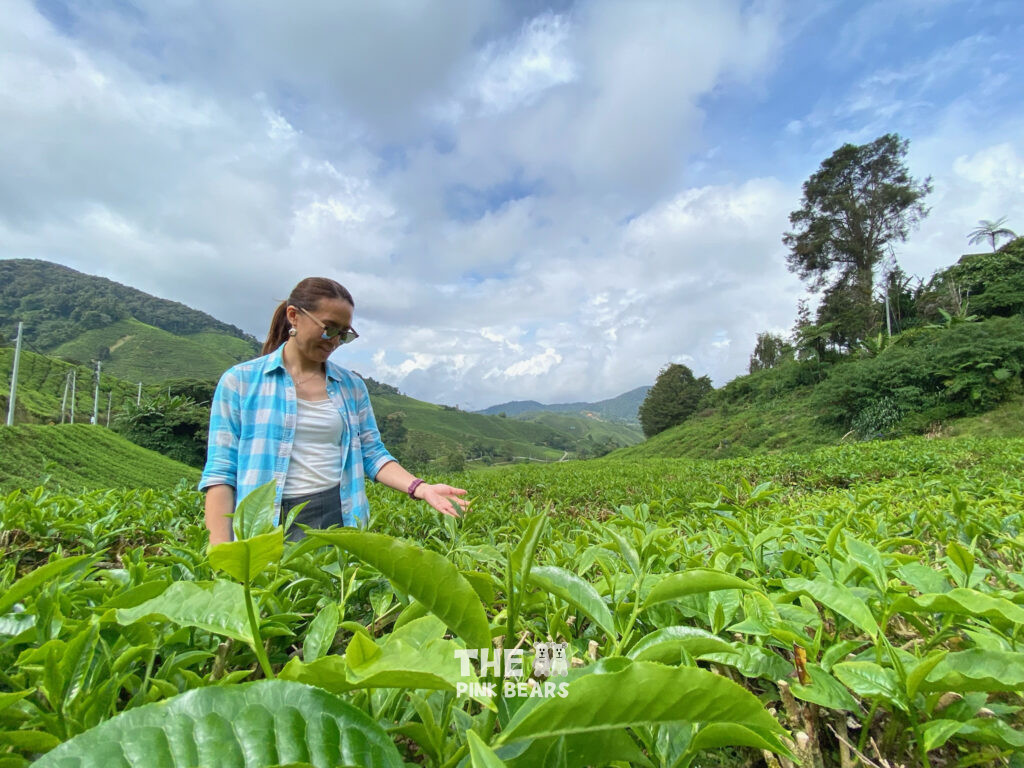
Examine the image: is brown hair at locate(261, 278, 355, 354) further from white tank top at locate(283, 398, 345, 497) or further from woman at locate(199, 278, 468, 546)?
white tank top at locate(283, 398, 345, 497)

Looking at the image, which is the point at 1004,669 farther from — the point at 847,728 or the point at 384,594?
the point at 384,594

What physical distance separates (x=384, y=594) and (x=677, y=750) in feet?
1.72

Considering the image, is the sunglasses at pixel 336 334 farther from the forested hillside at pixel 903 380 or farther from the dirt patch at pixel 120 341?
the dirt patch at pixel 120 341

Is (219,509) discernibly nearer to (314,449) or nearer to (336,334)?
(314,449)

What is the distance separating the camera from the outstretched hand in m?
1.47

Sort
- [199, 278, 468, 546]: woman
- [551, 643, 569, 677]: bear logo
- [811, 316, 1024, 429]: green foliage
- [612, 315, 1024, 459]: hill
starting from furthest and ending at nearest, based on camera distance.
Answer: [811, 316, 1024, 429]: green foliage < [612, 315, 1024, 459]: hill < [199, 278, 468, 546]: woman < [551, 643, 569, 677]: bear logo

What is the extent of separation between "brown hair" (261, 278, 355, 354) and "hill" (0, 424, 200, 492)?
536 inches

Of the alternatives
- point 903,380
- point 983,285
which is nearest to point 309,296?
point 903,380

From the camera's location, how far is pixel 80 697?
51cm

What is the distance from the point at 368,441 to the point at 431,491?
2.98 feet

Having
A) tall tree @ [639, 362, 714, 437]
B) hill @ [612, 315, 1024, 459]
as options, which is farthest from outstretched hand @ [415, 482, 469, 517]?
tall tree @ [639, 362, 714, 437]

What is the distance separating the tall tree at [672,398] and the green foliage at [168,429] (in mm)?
28438

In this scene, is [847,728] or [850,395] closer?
[847,728]

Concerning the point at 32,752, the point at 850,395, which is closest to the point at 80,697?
the point at 32,752
